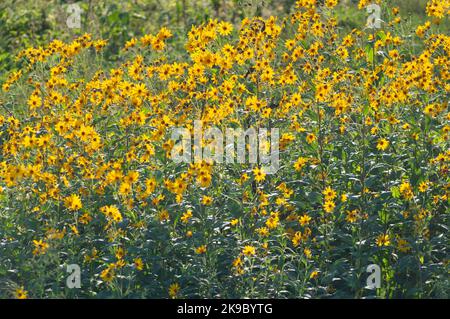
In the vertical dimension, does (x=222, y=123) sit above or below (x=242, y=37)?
below

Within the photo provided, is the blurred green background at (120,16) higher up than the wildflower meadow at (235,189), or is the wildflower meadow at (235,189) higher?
the blurred green background at (120,16)

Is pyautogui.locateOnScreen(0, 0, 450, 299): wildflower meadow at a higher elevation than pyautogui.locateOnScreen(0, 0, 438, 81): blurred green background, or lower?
lower

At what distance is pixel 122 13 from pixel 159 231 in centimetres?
563

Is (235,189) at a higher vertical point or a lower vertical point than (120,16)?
lower

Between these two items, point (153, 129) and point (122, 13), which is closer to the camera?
point (153, 129)

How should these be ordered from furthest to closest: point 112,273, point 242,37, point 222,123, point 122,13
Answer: point 122,13
point 242,37
point 222,123
point 112,273

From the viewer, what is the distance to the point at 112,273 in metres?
3.84

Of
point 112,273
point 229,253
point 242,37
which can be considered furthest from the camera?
point 242,37

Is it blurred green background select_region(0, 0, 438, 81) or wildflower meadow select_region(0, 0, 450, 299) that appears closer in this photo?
wildflower meadow select_region(0, 0, 450, 299)

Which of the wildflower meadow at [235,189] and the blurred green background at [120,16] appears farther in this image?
the blurred green background at [120,16]

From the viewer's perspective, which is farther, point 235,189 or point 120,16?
point 120,16
